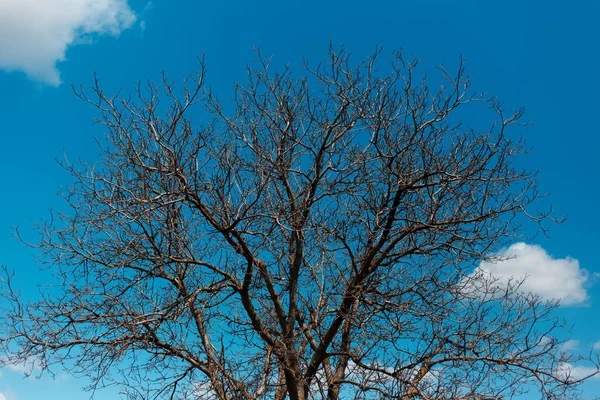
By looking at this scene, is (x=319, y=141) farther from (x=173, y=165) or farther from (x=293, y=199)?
(x=173, y=165)

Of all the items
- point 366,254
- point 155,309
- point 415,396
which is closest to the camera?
point 415,396

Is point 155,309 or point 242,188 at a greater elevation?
point 242,188

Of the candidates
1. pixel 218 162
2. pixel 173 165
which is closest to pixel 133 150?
pixel 173 165

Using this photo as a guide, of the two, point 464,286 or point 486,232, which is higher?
point 486,232

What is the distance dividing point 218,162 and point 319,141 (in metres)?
1.80

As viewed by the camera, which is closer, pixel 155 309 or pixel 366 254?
pixel 155 309

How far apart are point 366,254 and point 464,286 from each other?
68.2 inches

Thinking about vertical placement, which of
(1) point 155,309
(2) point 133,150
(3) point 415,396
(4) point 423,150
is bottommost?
(3) point 415,396

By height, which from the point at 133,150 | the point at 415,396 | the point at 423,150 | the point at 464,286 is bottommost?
the point at 415,396

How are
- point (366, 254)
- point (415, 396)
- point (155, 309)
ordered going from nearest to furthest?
1. point (415, 396)
2. point (155, 309)
3. point (366, 254)

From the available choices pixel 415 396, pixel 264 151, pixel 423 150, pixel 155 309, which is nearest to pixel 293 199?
pixel 264 151

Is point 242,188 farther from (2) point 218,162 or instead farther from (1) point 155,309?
(1) point 155,309

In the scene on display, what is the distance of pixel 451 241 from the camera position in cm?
981

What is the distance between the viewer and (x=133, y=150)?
870 cm
